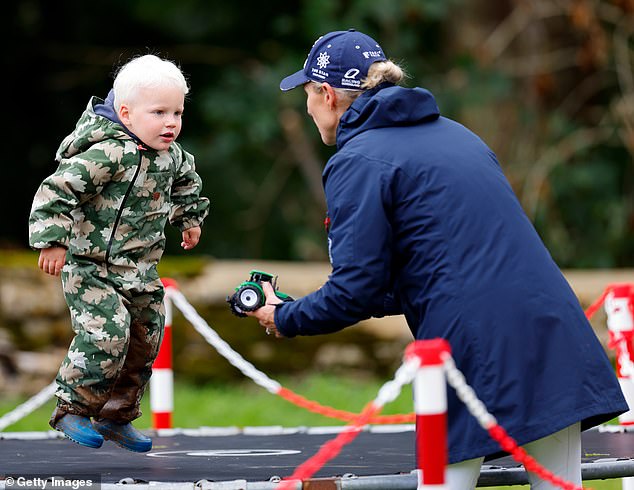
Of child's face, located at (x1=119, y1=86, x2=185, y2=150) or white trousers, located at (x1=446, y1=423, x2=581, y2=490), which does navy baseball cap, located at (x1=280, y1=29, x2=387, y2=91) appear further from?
white trousers, located at (x1=446, y1=423, x2=581, y2=490)

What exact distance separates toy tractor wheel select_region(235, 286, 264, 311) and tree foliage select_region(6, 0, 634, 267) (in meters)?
9.03

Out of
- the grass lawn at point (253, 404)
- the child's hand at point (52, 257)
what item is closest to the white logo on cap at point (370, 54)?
the child's hand at point (52, 257)

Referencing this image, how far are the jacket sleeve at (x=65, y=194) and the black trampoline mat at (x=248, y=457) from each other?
37.4 inches

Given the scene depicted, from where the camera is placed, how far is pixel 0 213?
1434cm

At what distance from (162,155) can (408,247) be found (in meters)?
1.18

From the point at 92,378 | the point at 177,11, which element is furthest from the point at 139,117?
the point at 177,11

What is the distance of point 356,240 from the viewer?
424 centimetres

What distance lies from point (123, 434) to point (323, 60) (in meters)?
1.65

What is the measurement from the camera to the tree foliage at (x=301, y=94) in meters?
13.7

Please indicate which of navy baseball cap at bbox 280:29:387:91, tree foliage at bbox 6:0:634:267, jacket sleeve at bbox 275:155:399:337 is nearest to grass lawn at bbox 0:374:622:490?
tree foliage at bbox 6:0:634:267

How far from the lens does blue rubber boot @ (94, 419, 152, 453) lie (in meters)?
5.13

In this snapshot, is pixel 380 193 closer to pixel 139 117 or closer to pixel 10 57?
pixel 139 117

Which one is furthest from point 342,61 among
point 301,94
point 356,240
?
point 301,94

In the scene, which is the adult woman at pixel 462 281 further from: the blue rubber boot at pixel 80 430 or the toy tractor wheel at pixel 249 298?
the blue rubber boot at pixel 80 430
